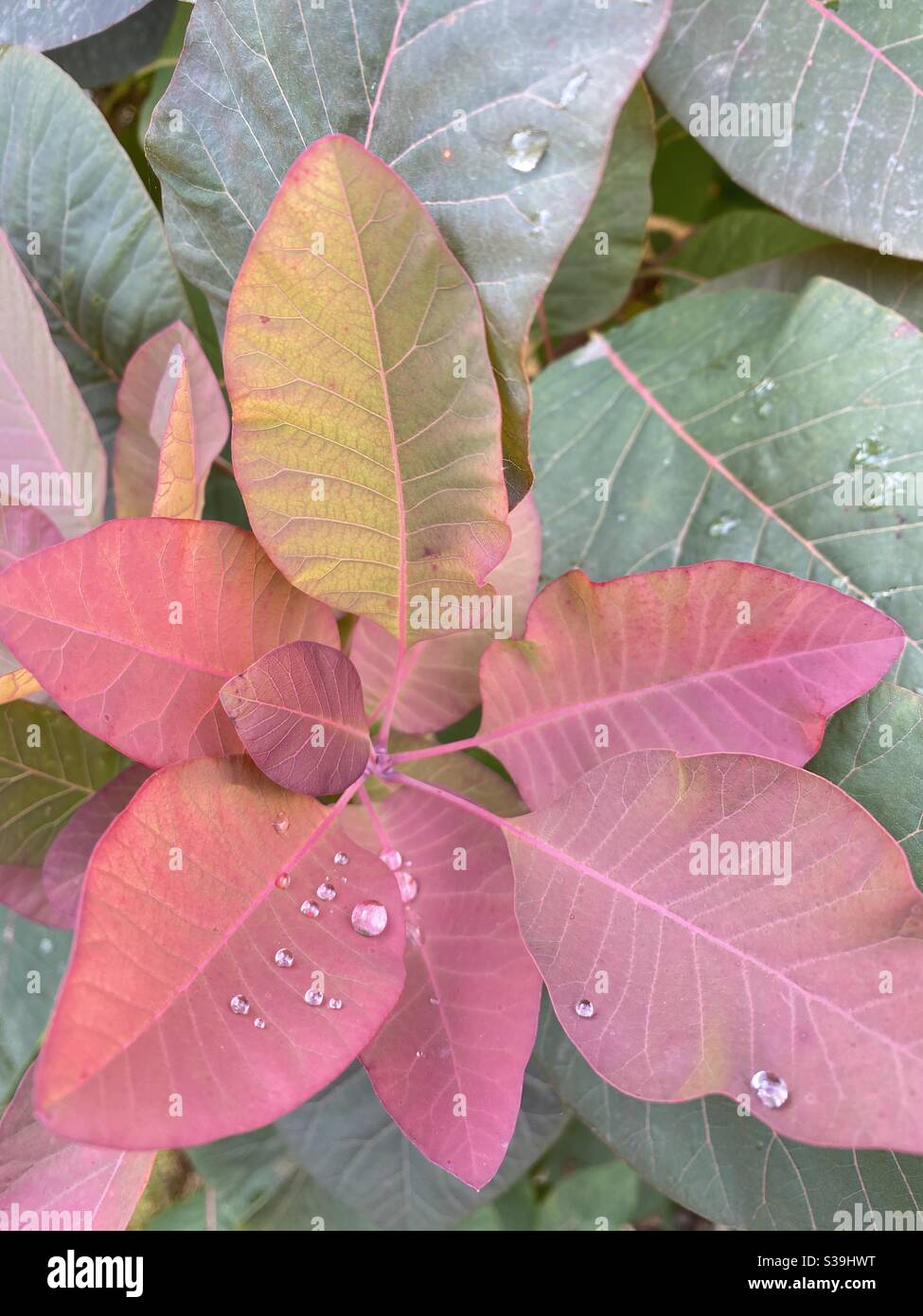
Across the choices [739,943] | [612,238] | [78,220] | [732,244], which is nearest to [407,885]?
[739,943]

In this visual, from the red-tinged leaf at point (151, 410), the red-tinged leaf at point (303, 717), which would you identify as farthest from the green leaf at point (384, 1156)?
the red-tinged leaf at point (151, 410)

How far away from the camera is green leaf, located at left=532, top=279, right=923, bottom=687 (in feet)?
2.20

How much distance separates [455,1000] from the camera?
54 centimetres

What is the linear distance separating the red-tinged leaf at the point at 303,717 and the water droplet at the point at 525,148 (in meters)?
0.28

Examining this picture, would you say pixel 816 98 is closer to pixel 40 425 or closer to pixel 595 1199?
pixel 40 425

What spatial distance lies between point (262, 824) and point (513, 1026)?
0.58ft

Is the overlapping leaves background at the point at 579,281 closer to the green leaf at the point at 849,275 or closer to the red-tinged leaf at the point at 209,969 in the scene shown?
the green leaf at the point at 849,275

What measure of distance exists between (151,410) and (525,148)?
33cm

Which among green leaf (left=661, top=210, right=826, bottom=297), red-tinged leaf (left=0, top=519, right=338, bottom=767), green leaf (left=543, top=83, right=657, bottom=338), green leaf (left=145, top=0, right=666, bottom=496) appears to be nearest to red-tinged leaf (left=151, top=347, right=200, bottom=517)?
red-tinged leaf (left=0, top=519, right=338, bottom=767)

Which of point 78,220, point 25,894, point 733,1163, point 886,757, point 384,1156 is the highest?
point 78,220

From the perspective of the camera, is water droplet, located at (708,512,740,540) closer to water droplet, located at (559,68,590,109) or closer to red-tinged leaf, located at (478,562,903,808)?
red-tinged leaf, located at (478,562,903,808)

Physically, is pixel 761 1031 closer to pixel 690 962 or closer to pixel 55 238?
pixel 690 962

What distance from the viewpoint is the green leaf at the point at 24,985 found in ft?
2.72
